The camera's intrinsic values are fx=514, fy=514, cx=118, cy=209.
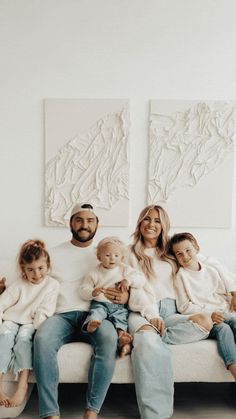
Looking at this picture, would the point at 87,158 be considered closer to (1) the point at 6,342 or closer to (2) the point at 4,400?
(1) the point at 6,342

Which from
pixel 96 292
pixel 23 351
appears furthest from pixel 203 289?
pixel 23 351

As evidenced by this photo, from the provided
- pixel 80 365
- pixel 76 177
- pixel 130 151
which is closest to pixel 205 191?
pixel 130 151

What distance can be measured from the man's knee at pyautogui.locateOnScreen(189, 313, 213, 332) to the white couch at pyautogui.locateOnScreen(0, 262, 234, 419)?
82 millimetres

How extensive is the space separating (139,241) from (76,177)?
96 cm

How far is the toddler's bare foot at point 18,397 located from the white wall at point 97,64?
157cm

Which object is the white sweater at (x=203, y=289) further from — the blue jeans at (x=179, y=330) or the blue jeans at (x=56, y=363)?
the blue jeans at (x=56, y=363)

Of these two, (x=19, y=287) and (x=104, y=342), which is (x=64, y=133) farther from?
(x=104, y=342)

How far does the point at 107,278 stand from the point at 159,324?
383mm

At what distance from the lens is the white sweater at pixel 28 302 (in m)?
2.61

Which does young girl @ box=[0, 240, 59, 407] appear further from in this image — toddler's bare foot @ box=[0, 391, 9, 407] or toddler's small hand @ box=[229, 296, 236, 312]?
toddler's small hand @ box=[229, 296, 236, 312]

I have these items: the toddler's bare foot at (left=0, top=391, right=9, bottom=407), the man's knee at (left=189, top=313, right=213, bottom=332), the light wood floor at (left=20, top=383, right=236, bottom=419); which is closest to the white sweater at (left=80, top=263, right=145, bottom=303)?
the man's knee at (left=189, top=313, right=213, bottom=332)

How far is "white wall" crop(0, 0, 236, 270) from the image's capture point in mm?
3713

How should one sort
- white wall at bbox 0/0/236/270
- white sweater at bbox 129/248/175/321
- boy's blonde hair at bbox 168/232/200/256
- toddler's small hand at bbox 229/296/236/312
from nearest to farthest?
white sweater at bbox 129/248/175/321 → toddler's small hand at bbox 229/296/236/312 → boy's blonde hair at bbox 168/232/200/256 → white wall at bbox 0/0/236/270

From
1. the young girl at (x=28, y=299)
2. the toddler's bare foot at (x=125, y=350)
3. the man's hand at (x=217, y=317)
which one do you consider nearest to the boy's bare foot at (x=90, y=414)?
the toddler's bare foot at (x=125, y=350)
